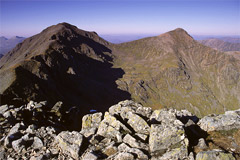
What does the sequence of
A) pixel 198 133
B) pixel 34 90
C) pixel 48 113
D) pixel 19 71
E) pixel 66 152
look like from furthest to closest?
pixel 19 71 < pixel 34 90 < pixel 48 113 < pixel 198 133 < pixel 66 152

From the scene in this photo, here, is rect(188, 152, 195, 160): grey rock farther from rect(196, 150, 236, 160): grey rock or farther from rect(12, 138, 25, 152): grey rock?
rect(12, 138, 25, 152): grey rock

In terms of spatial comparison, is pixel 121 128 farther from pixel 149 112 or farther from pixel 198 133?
pixel 198 133

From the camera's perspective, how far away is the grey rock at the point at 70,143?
44.9 feet

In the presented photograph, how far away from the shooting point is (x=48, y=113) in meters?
27.7

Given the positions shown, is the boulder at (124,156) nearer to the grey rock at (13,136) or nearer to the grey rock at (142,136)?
the grey rock at (142,136)

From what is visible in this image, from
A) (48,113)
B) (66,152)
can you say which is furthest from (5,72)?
(66,152)

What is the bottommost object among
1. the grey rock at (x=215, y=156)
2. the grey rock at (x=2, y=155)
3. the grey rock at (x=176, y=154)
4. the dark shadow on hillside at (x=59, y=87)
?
the dark shadow on hillside at (x=59, y=87)

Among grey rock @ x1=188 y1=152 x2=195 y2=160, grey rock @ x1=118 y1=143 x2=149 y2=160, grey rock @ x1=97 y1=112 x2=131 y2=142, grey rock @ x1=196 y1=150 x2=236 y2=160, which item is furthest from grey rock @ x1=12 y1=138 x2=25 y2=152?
grey rock @ x1=196 y1=150 x2=236 y2=160

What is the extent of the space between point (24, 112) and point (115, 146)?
19.0 m

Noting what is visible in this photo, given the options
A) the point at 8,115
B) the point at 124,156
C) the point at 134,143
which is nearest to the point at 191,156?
the point at 134,143

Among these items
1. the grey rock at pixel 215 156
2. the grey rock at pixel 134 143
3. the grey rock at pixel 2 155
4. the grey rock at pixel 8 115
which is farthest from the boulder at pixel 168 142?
the grey rock at pixel 8 115

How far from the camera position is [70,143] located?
47.6ft

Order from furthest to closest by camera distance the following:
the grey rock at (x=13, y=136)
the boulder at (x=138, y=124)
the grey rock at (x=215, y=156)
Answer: the boulder at (x=138, y=124) < the grey rock at (x=13, y=136) < the grey rock at (x=215, y=156)

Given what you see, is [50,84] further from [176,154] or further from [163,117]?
[176,154]
